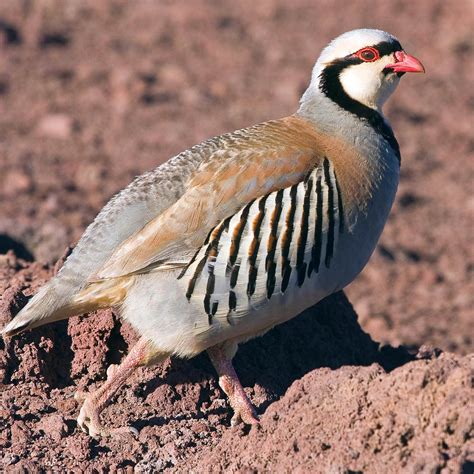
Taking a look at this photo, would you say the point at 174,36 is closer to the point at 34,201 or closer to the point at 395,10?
the point at 395,10

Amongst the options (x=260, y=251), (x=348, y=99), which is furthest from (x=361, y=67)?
(x=260, y=251)

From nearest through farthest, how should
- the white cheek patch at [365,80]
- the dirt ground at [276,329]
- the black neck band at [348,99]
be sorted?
the dirt ground at [276,329] → the black neck band at [348,99] → the white cheek patch at [365,80]

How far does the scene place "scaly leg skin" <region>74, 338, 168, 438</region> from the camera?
6.52m

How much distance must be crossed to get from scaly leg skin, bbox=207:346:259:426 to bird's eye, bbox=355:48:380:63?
2103 mm

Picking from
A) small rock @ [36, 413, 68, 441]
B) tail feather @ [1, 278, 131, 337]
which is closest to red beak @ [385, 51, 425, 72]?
tail feather @ [1, 278, 131, 337]

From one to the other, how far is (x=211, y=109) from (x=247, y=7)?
11.7 ft

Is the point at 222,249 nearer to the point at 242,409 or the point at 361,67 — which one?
the point at 242,409

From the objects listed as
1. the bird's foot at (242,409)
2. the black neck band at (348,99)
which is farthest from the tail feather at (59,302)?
the black neck band at (348,99)

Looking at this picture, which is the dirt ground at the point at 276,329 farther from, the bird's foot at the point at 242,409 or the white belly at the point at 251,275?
the white belly at the point at 251,275

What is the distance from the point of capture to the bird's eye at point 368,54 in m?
7.56

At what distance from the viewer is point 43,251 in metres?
10.1

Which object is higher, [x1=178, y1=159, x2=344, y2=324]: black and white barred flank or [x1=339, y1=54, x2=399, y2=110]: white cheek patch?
[x1=339, y1=54, x2=399, y2=110]: white cheek patch

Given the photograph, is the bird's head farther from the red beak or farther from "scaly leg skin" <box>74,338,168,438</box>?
"scaly leg skin" <box>74,338,168,438</box>

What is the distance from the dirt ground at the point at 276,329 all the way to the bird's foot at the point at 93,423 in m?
0.07
